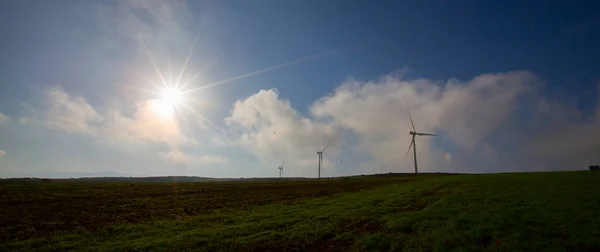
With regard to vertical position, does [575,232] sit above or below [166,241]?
above

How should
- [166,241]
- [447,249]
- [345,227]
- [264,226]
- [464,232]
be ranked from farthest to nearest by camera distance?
1. [264,226]
2. [345,227]
3. [166,241]
4. [464,232]
5. [447,249]

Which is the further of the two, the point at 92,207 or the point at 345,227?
the point at 92,207

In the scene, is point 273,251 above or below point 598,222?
below

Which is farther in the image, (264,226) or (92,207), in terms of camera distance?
(92,207)

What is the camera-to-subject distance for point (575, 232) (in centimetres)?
1875

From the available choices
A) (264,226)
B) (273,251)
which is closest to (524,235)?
(273,251)

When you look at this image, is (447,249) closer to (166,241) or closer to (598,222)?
(598,222)

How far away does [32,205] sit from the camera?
48.7m

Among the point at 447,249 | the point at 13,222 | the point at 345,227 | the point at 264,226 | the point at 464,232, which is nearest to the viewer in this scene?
the point at 447,249

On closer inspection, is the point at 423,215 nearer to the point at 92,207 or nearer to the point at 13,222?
the point at 13,222

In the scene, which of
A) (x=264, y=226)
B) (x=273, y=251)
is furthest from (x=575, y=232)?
(x=264, y=226)

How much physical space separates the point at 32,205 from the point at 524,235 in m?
62.3

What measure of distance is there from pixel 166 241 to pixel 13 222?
24.2 meters

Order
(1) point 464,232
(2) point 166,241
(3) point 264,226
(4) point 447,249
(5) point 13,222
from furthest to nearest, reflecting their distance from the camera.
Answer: (5) point 13,222, (3) point 264,226, (2) point 166,241, (1) point 464,232, (4) point 447,249
